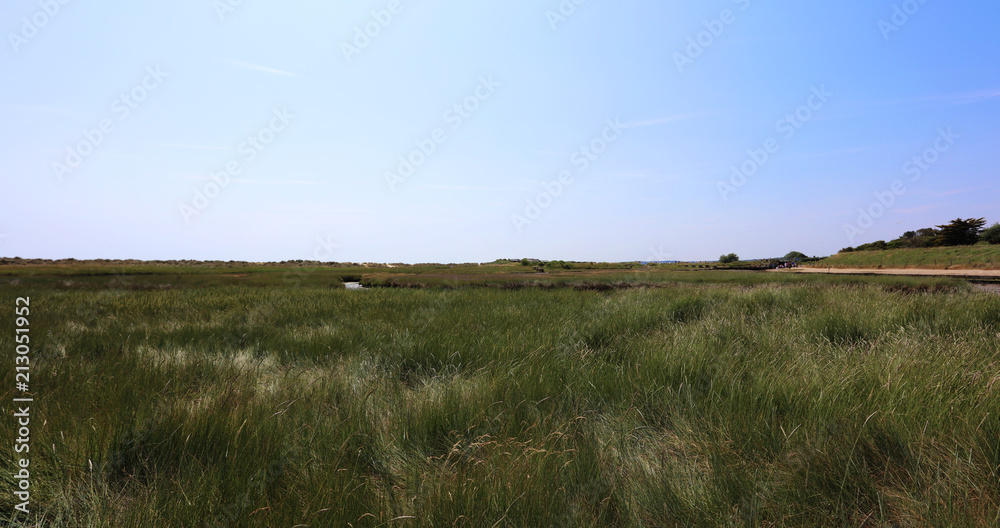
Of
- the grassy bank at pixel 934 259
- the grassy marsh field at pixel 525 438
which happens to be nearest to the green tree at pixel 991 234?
the grassy bank at pixel 934 259

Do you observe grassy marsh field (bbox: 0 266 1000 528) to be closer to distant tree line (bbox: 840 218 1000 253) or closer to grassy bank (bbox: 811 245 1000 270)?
grassy bank (bbox: 811 245 1000 270)

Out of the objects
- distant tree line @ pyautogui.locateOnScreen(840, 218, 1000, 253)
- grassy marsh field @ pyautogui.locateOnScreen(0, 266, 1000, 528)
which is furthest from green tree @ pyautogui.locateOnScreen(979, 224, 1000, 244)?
grassy marsh field @ pyautogui.locateOnScreen(0, 266, 1000, 528)

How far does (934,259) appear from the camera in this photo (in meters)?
34.9

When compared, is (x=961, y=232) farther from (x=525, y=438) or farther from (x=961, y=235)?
(x=525, y=438)

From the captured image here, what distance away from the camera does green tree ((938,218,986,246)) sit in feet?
161

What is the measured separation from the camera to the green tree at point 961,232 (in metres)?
49.2

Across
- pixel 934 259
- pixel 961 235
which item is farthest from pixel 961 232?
pixel 934 259

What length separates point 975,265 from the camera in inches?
1144

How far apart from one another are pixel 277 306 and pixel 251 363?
204 inches

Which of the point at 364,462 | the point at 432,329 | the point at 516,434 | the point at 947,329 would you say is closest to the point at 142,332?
the point at 432,329

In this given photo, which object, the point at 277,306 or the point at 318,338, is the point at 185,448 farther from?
the point at 277,306

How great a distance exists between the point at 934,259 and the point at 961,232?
86.5 feet

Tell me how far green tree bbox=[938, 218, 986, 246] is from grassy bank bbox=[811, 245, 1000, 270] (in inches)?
580

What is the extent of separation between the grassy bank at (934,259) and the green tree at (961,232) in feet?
48.3
